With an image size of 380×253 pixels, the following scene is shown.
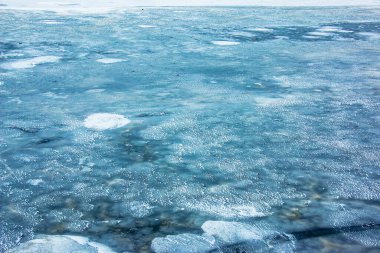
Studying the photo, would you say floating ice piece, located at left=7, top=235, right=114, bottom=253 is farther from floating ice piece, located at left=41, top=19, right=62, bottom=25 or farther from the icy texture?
floating ice piece, located at left=41, top=19, right=62, bottom=25

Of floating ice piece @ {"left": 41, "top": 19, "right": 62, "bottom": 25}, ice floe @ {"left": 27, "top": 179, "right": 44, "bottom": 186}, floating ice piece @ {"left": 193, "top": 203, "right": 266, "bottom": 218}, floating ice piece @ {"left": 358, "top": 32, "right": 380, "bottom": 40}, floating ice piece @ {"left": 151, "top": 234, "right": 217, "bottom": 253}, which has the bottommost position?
floating ice piece @ {"left": 151, "top": 234, "right": 217, "bottom": 253}

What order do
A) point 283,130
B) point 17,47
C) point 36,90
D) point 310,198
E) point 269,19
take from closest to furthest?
point 310,198, point 283,130, point 36,90, point 17,47, point 269,19

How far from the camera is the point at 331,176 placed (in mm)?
2111

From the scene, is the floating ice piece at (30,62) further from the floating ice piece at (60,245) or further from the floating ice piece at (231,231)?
the floating ice piece at (231,231)

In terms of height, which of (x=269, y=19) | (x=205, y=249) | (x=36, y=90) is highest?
(x=269, y=19)

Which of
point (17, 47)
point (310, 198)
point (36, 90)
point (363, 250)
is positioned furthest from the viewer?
point (17, 47)

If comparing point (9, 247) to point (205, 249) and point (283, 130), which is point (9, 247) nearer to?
point (205, 249)

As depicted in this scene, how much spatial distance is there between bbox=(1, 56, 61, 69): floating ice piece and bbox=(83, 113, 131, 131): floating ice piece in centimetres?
206

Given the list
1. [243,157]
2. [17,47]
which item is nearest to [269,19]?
[17,47]

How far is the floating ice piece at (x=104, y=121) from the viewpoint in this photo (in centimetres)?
280

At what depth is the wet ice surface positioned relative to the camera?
1.68 meters

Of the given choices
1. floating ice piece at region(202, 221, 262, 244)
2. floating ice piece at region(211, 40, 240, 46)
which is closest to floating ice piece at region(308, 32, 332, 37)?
floating ice piece at region(211, 40, 240, 46)

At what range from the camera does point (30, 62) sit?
4699mm

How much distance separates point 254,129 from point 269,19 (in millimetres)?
6633
